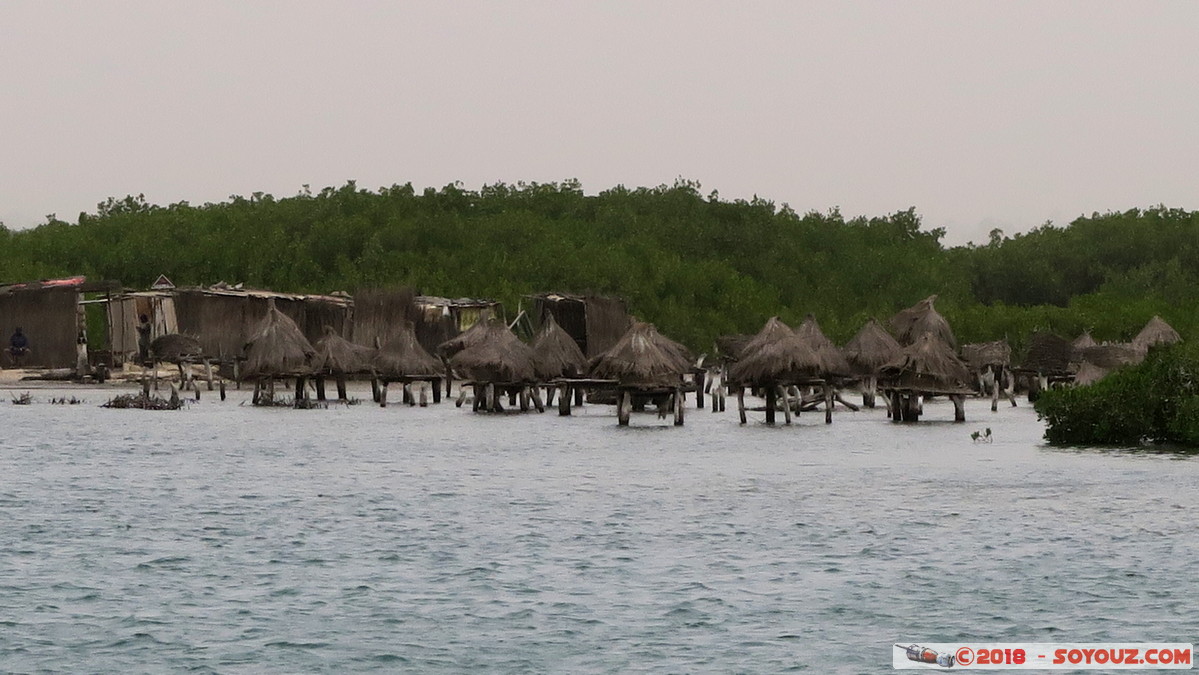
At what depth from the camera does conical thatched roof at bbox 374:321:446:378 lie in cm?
6438

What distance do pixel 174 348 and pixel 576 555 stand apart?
4570 cm

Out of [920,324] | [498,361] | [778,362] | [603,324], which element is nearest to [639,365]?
[778,362]

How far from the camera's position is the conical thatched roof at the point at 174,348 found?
67.4m

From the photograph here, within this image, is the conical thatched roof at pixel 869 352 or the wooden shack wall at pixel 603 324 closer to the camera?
the conical thatched roof at pixel 869 352

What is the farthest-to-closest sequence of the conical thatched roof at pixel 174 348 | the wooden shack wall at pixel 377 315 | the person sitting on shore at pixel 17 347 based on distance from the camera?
1. the wooden shack wall at pixel 377 315
2. the person sitting on shore at pixel 17 347
3. the conical thatched roof at pixel 174 348

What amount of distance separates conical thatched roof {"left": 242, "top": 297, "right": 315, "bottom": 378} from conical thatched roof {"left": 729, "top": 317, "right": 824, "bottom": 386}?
17.5 metres

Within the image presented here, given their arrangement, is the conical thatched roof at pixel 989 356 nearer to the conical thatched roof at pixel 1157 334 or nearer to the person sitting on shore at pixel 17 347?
the conical thatched roof at pixel 1157 334

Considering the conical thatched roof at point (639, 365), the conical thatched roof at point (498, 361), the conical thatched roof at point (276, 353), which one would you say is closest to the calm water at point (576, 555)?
the conical thatched roof at point (639, 365)

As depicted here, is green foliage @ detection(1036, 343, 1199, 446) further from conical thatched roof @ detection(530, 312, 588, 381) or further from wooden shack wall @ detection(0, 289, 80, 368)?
wooden shack wall @ detection(0, 289, 80, 368)

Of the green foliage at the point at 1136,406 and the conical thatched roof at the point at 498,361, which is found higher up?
the conical thatched roof at the point at 498,361

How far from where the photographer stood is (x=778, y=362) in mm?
50688

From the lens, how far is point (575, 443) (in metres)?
47.3

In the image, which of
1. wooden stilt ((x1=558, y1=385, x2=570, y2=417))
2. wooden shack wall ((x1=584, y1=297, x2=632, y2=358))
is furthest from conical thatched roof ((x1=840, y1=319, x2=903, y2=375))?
wooden stilt ((x1=558, y1=385, x2=570, y2=417))

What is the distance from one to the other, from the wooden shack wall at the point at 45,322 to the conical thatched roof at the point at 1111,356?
128ft
